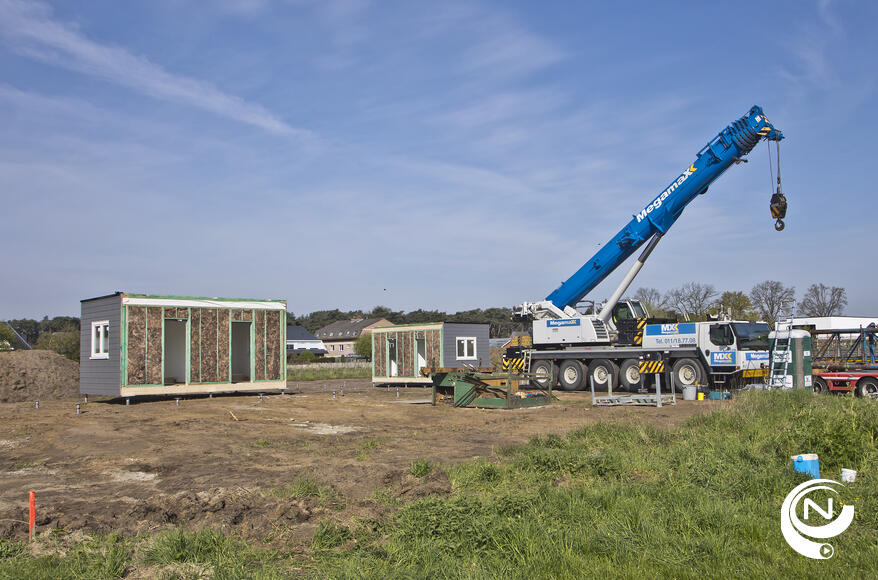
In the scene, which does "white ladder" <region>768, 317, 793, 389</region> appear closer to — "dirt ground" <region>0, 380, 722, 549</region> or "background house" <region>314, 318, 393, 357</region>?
"dirt ground" <region>0, 380, 722, 549</region>

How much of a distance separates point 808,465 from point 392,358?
22112 mm

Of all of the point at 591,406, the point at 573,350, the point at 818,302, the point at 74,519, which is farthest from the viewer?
the point at 818,302

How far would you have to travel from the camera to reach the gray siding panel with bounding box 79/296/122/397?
19531 millimetres

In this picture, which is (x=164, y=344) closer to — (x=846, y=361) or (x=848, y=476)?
(x=848, y=476)

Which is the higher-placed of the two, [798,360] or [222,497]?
[798,360]

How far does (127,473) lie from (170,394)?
1157cm

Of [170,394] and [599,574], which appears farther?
[170,394]

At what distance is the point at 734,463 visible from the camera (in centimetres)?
809

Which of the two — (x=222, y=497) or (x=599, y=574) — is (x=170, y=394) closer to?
(x=222, y=497)

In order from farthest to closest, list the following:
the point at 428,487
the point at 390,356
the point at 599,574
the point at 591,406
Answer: the point at 390,356
the point at 591,406
the point at 428,487
the point at 599,574

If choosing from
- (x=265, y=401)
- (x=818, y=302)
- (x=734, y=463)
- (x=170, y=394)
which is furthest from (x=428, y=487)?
(x=818, y=302)

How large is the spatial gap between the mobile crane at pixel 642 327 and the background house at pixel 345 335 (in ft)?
216

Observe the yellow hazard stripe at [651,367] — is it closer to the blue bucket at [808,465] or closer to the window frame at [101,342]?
the blue bucket at [808,465]

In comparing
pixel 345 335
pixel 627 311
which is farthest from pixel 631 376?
pixel 345 335
